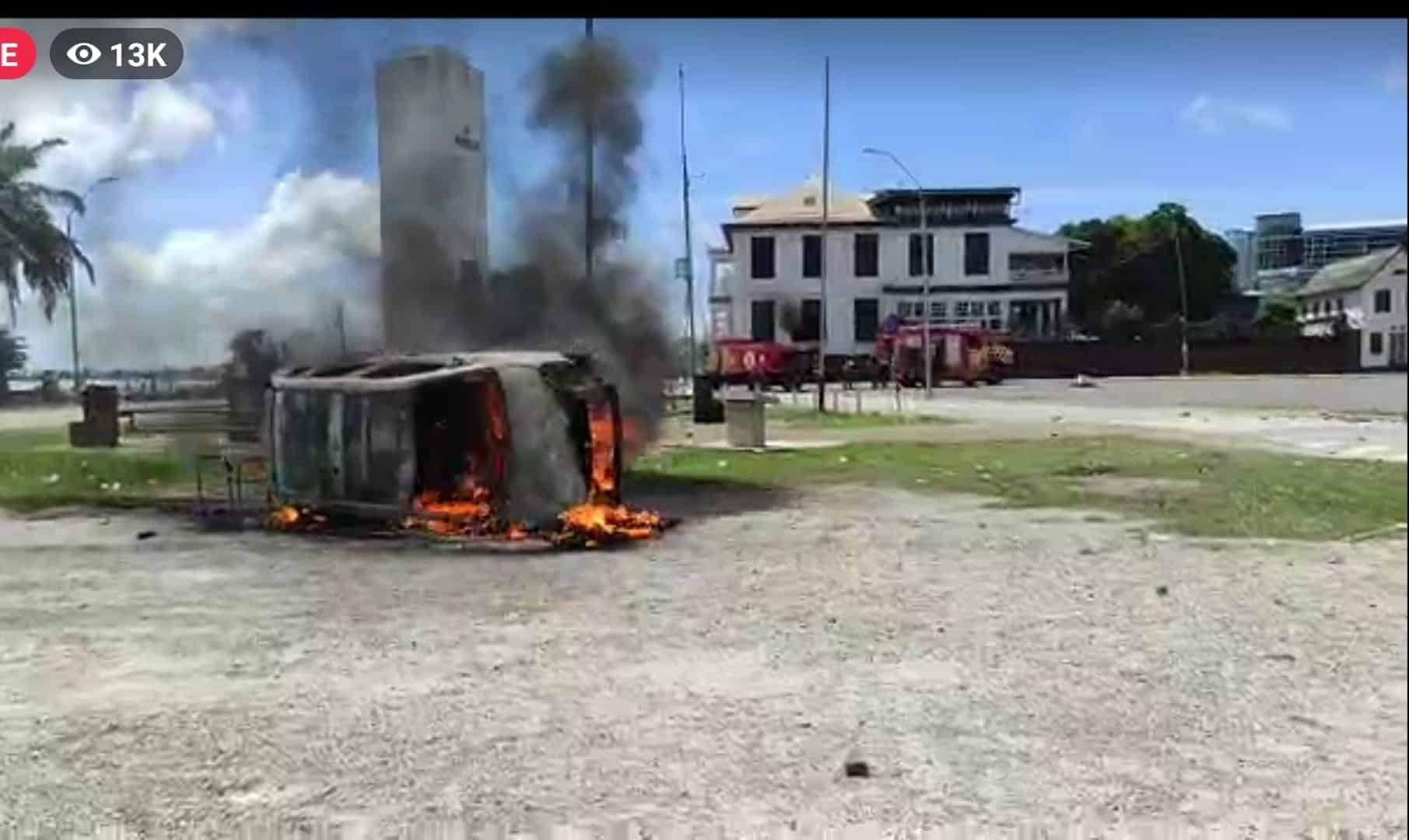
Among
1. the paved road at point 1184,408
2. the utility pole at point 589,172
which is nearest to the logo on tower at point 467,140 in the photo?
the utility pole at point 589,172

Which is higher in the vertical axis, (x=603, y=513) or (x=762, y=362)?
(x=762, y=362)

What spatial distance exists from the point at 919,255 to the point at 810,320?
0.95 ft

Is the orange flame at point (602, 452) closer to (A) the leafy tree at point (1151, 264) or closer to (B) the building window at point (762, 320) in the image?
(B) the building window at point (762, 320)

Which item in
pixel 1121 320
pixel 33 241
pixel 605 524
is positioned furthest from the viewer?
pixel 605 524

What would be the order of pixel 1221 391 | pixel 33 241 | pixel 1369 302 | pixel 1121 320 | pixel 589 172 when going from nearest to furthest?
pixel 1369 302, pixel 33 241, pixel 1121 320, pixel 1221 391, pixel 589 172

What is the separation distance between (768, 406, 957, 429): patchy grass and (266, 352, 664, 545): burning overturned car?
359 millimetres

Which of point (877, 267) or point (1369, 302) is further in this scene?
point (877, 267)

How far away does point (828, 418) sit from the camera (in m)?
2.52

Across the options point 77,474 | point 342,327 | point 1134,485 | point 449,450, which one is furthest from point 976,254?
point 77,474

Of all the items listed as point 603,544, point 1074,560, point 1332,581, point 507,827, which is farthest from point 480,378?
point 1332,581

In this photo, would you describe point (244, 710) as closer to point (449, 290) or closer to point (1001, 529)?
point (449, 290)

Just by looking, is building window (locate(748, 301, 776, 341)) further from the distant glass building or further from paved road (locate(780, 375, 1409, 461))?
the distant glass building

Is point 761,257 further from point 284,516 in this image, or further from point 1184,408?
point 284,516

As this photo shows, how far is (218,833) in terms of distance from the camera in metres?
1.83
